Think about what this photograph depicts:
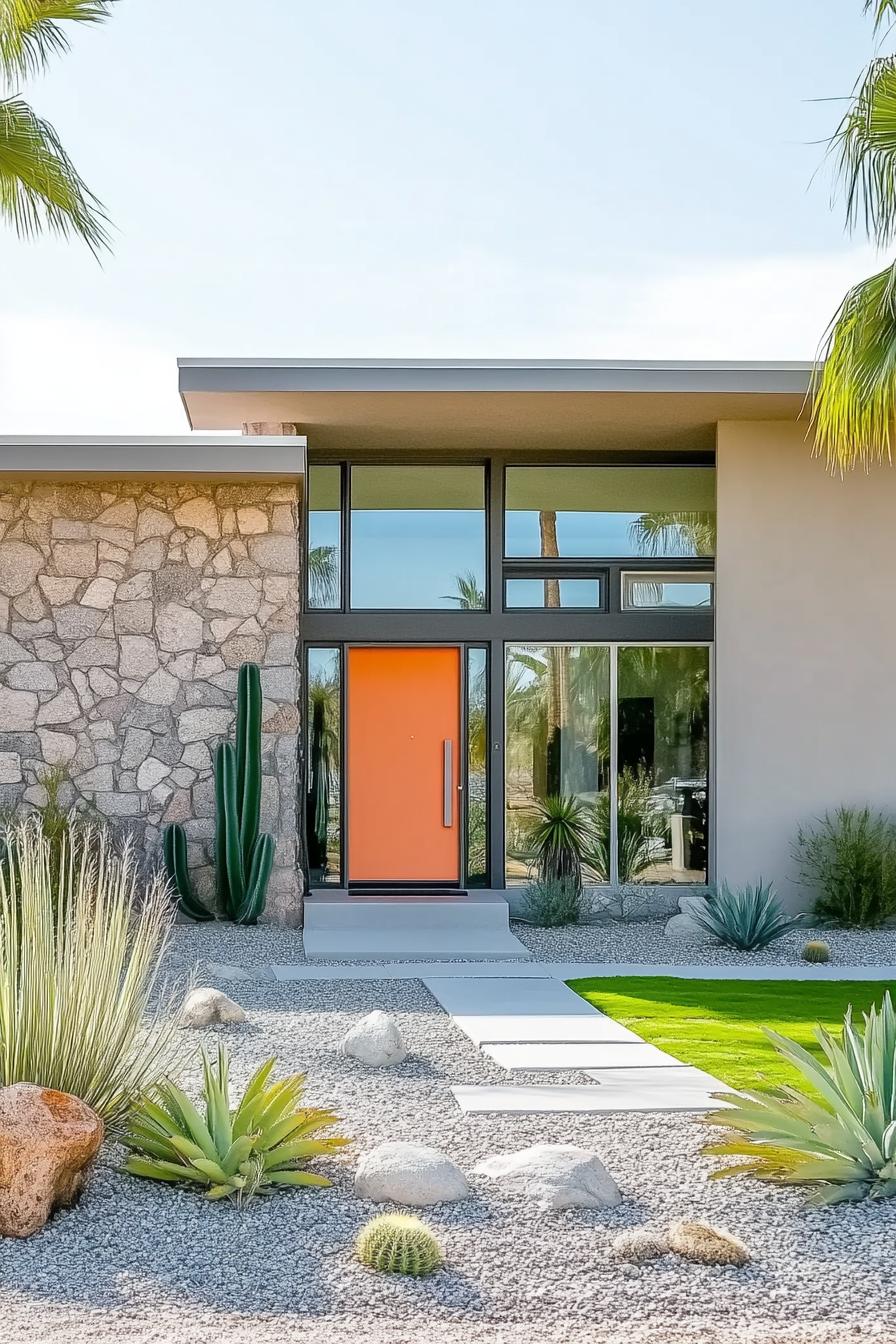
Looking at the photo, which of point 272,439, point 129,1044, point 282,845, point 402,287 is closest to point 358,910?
point 282,845

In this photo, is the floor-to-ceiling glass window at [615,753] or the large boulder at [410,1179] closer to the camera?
the large boulder at [410,1179]

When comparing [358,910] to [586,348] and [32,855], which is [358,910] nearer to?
[32,855]

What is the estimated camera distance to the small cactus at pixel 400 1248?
4.30 meters

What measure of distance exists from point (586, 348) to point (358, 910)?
1064cm

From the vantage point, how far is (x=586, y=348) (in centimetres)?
2047

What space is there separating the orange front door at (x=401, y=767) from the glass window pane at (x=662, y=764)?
1.69 metres

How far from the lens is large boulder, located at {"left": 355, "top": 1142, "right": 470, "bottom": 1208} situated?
490 cm

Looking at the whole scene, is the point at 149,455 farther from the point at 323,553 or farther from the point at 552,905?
the point at 552,905

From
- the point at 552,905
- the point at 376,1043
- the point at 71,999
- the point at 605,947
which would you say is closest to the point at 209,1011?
the point at 376,1043

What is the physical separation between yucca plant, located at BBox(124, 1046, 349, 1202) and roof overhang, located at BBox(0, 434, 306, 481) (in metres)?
7.87

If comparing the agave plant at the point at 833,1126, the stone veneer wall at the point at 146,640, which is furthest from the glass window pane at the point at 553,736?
the agave plant at the point at 833,1126

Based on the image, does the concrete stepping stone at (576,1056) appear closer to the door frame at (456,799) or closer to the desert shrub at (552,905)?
the desert shrub at (552,905)

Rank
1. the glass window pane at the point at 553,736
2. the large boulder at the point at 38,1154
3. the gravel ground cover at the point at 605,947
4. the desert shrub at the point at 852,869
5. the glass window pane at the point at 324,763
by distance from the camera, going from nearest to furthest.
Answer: the large boulder at the point at 38,1154, the gravel ground cover at the point at 605,947, the desert shrub at the point at 852,869, the glass window pane at the point at 324,763, the glass window pane at the point at 553,736

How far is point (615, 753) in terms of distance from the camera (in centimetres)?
1443
